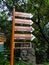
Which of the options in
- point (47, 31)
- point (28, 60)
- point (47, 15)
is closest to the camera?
point (28, 60)

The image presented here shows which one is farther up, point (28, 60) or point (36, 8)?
point (36, 8)

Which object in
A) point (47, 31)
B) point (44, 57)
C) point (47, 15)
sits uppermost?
point (47, 15)

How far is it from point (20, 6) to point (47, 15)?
54.9 inches

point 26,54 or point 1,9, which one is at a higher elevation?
point 1,9

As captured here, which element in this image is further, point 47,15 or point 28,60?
point 47,15

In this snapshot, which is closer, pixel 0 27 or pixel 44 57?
pixel 0 27

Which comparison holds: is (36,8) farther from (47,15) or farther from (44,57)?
(44,57)

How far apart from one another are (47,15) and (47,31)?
113 cm

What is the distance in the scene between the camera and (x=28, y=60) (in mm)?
12055

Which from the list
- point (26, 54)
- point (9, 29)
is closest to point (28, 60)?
point (26, 54)

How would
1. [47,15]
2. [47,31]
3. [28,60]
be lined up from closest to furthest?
[28,60], [47,15], [47,31]

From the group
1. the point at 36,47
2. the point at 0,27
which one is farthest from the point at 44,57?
the point at 0,27

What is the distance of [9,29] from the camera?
12.7m

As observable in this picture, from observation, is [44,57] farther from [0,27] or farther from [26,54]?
[0,27]
